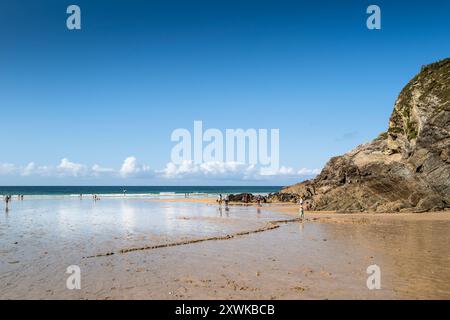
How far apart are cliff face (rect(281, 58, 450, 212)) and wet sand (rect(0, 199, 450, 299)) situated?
14.0 m

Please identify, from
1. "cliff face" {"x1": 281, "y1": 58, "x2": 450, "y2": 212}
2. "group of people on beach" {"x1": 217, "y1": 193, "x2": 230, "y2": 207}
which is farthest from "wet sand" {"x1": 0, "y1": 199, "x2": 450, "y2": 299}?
"group of people on beach" {"x1": 217, "y1": 193, "x2": 230, "y2": 207}

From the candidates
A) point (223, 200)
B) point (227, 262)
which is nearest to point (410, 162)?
point (227, 262)

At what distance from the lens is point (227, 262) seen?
1691 cm

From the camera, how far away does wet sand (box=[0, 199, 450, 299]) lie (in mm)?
12438

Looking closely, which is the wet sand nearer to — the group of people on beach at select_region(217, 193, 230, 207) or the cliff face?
the cliff face

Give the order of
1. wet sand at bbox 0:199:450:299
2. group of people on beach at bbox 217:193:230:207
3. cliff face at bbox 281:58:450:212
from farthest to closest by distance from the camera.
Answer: group of people on beach at bbox 217:193:230:207 < cliff face at bbox 281:58:450:212 < wet sand at bbox 0:199:450:299

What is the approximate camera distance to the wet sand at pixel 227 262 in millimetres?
12438

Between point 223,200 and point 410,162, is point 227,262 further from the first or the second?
point 223,200

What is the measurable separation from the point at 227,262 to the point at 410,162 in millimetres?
32634

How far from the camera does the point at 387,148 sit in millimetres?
50719
